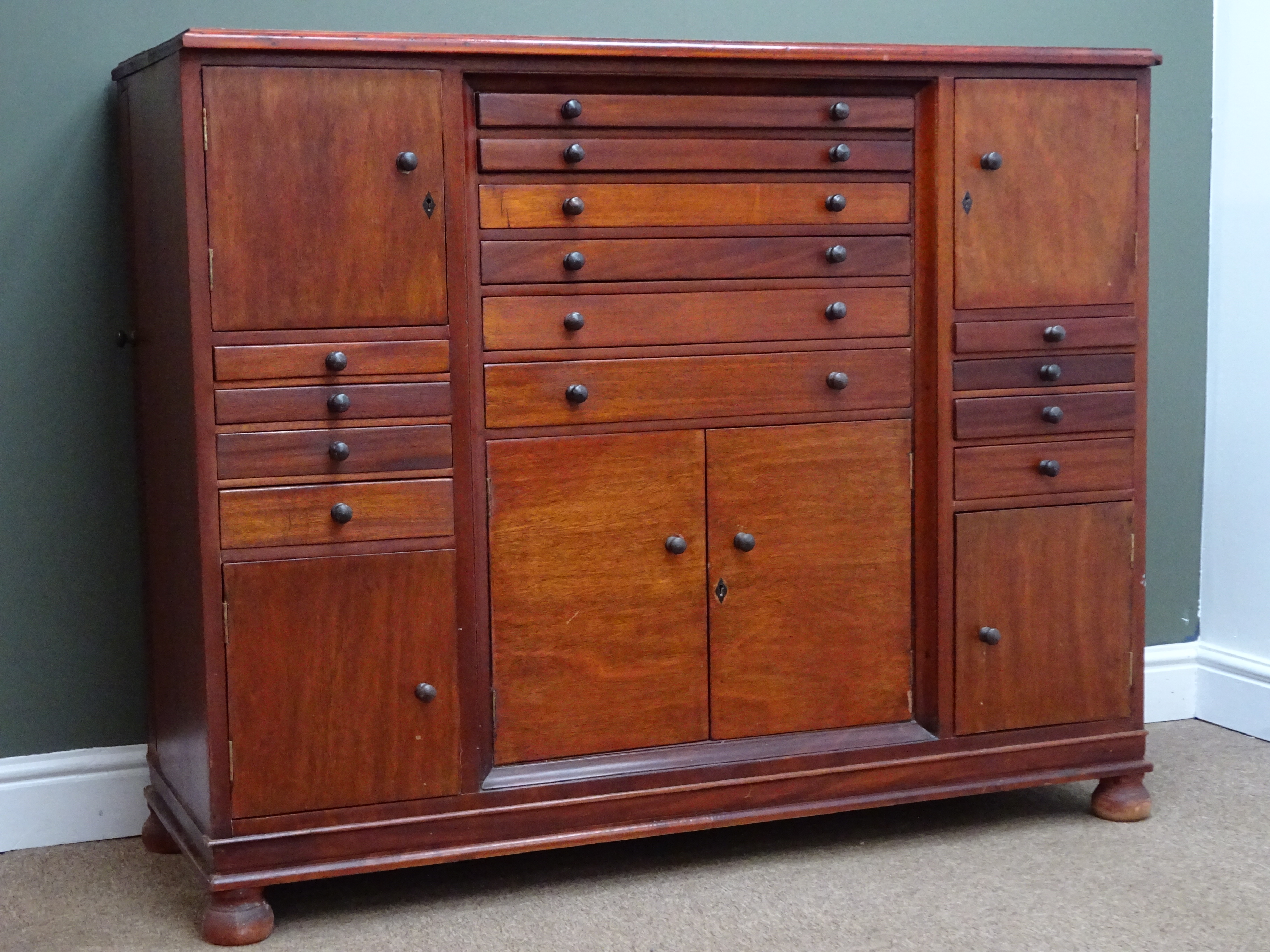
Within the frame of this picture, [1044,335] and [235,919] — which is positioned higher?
[1044,335]

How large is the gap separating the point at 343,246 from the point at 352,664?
636 mm

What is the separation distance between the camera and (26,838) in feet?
8.08

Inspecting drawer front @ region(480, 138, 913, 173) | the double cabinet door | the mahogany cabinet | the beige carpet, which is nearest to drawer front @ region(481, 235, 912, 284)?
the mahogany cabinet

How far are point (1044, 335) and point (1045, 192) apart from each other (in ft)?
0.80

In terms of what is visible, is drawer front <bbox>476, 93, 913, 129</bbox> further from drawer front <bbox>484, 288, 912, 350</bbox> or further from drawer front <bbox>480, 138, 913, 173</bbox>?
drawer front <bbox>484, 288, 912, 350</bbox>

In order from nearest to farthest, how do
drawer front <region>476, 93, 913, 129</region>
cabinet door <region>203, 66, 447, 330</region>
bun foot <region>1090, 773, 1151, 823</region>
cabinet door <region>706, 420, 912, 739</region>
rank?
cabinet door <region>203, 66, 447, 330</region>, drawer front <region>476, 93, 913, 129</region>, cabinet door <region>706, 420, 912, 739</region>, bun foot <region>1090, 773, 1151, 823</region>

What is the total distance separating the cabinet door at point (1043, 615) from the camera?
2383 millimetres

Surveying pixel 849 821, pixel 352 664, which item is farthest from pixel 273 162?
pixel 849 821

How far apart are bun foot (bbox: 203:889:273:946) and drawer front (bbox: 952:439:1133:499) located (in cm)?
133

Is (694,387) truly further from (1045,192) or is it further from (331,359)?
(1045,192)

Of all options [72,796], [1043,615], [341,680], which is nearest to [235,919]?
[341,680]

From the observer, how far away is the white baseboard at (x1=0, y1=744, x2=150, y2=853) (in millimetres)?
2457

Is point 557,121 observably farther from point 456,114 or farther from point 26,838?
point 26,838

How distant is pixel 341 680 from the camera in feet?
6.85
